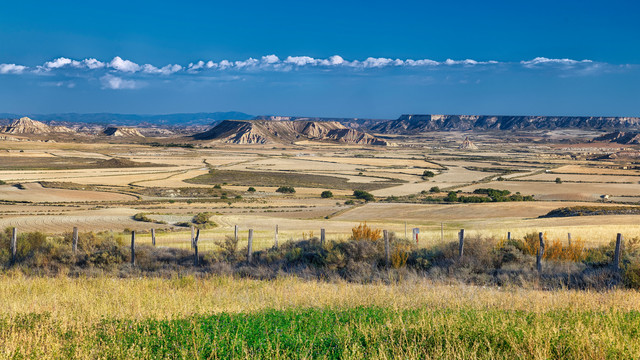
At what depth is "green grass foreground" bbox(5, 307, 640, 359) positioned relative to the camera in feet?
18.8

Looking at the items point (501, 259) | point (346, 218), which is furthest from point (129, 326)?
point (346, 218)

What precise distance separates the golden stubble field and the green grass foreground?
1770cm

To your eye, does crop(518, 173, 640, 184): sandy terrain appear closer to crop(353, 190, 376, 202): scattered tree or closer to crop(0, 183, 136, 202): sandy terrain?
crop(353, 190, 376, 202): scattered tree

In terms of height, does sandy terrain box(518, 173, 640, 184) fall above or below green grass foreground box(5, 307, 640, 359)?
below

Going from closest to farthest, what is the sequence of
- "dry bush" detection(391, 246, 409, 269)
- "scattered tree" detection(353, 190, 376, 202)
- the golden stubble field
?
"dry bush" detection(391, 246, 409, 269)
the golden stubble field
"scattered tree" detection(353, 190, 376, 202)

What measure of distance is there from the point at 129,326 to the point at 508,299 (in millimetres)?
6151

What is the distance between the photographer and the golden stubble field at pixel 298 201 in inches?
1489

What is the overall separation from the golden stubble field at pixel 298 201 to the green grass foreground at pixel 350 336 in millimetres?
17702

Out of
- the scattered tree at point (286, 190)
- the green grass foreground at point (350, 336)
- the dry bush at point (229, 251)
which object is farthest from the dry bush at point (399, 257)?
the scattered tree at point (286, 190)

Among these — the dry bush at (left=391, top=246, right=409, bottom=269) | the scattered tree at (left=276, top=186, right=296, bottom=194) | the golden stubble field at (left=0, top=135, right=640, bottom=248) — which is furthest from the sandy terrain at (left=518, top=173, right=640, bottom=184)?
the dry bush at (left=391, top=246, right=409, bottom=269)

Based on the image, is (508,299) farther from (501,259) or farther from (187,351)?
(501,259)

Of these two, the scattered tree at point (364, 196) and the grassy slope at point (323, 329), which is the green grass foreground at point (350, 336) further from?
the scattered tree at point (364, 196)

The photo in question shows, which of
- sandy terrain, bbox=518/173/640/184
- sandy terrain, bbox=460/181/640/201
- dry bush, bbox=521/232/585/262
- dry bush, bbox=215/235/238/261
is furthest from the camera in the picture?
sandy terrain, bbox=518/173/640/184

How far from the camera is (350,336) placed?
6.31 m
